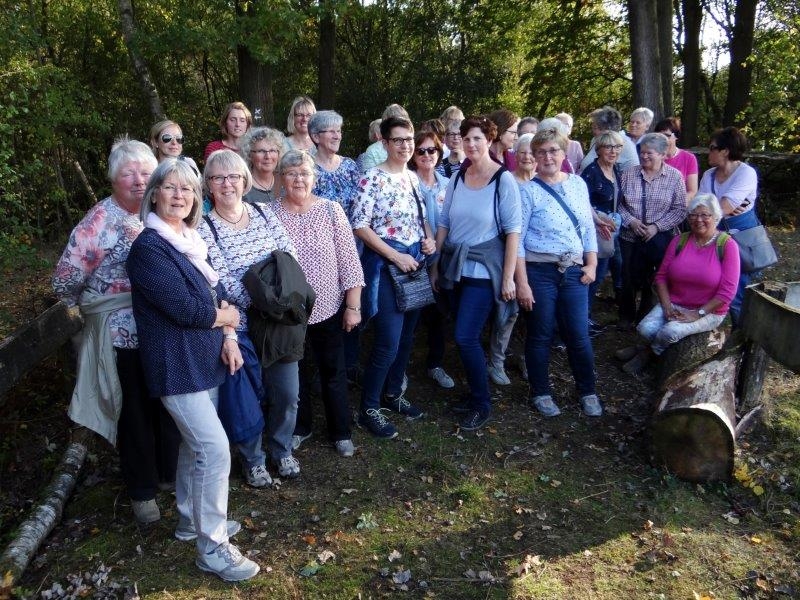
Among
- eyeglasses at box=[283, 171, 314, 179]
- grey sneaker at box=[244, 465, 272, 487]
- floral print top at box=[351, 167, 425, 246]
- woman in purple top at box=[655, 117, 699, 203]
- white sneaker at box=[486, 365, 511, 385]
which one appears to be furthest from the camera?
woman in purple top at box=[655, 117, 699, 203]

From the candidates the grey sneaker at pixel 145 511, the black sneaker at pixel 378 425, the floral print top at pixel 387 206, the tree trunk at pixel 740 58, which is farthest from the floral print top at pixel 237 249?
the tree trunk at pixel 740 58

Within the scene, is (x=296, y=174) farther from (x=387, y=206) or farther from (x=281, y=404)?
(x=281, y=404)

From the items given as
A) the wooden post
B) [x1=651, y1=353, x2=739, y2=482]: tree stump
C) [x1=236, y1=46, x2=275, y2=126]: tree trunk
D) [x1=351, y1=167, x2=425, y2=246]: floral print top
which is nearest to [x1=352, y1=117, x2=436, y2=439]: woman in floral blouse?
[x1=351, y1=167, x2=425, y2=246]: floral print top

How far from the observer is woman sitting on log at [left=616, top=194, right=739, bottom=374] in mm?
5004

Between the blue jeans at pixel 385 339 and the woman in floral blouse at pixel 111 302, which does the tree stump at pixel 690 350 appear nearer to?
the blue jeans at pixel 385 339

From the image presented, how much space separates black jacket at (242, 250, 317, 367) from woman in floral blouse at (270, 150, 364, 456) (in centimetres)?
31

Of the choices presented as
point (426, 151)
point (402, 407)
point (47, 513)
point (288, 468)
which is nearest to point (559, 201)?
point (426, 151)

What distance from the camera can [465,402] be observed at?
511 cm

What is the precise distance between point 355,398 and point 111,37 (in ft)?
34.8

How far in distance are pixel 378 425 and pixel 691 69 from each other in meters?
13.6

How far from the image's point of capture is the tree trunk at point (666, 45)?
12258 millimetres

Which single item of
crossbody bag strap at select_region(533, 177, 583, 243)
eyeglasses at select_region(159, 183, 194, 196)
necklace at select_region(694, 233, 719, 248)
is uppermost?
eyeglasses at select_region(159, 183, 194, 196)

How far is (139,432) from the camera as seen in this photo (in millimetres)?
3500

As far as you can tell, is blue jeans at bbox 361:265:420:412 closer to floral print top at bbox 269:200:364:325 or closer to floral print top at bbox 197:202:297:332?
floral print top at bbox 269:200:364:325
